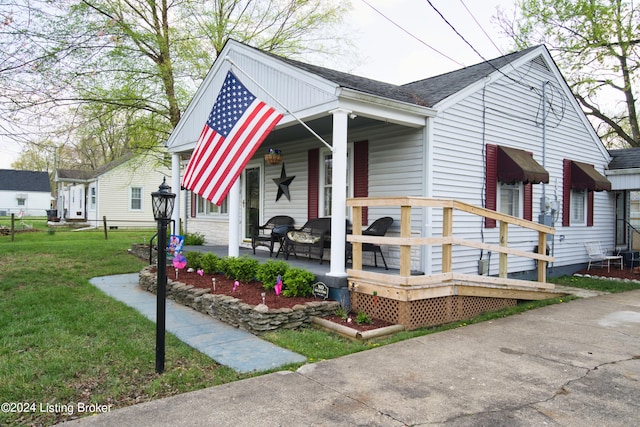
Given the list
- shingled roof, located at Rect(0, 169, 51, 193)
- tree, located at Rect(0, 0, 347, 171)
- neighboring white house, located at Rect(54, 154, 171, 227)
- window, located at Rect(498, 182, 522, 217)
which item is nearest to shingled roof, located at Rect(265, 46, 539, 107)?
window, located at Rect(498, 182, 522, 217)

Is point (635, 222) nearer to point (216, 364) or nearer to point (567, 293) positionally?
point (567, 293)

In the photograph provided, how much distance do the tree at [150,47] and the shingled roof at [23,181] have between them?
139ft

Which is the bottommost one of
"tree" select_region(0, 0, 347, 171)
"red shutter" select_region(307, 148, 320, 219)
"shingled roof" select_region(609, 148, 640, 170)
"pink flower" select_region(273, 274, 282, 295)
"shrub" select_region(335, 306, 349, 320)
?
"shrub" select_region(335, 306, 349, 320)

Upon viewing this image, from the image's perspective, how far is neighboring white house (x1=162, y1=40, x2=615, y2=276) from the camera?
675 centimetres

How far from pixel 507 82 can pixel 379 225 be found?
4.13 metres

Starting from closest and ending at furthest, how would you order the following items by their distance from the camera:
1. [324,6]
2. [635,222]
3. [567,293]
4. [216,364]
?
1. [216,364]
2. [567,293]
3. [635,222]
4. [324,6]

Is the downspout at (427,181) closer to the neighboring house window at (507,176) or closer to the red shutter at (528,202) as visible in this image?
the neighboring house window at (507,176)

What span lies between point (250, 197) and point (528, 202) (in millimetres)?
6338

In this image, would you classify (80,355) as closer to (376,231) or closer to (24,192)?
(376,231)

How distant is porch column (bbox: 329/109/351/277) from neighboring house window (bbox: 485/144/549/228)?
3472mm

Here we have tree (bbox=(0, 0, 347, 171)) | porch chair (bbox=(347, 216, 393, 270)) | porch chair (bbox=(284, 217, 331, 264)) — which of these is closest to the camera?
porch chair (bbox=(347, 216, 393, 270))

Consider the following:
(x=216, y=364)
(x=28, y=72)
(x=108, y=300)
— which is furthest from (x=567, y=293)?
(x=28, y=72)

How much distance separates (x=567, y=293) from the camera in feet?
27.3

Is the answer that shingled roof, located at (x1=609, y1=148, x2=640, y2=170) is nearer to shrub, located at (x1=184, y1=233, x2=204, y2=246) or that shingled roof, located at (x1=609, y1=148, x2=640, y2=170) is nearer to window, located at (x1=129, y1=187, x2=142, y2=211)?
shrub, located at (x1=184, y1=233, x2=204, y2=246)
